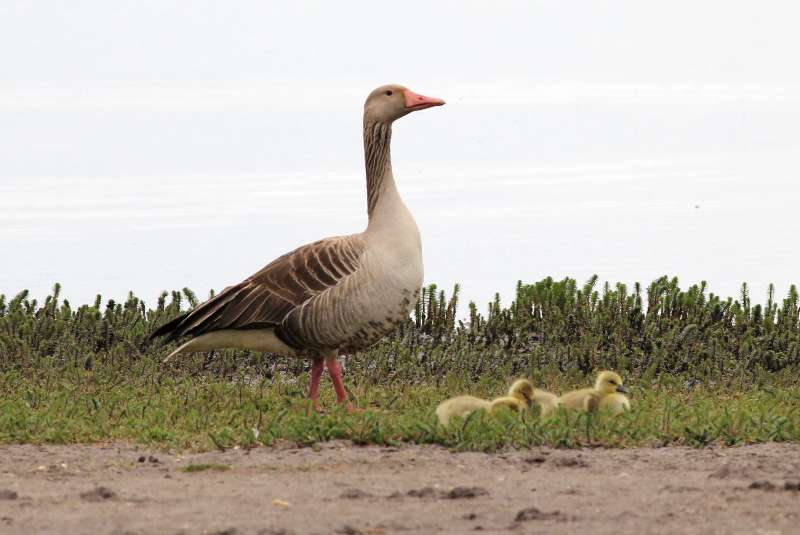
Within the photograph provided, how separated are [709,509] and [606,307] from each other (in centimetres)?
689

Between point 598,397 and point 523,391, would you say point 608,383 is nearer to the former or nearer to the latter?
point 598,397

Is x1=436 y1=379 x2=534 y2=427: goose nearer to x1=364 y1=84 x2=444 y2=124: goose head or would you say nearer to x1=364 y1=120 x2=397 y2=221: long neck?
x1=364 y1=120 x2=397 y2=221: long neck

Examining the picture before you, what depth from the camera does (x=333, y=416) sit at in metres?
9.88

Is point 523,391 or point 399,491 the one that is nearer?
point 399,491

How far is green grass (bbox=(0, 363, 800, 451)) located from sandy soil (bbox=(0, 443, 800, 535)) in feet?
0.84

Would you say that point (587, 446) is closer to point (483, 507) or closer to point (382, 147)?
point (483, 507)

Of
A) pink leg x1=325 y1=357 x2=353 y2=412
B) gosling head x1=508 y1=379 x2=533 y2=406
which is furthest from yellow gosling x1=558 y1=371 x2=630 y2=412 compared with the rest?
pink leg x1=325 y1=357 x2=353 y2=412

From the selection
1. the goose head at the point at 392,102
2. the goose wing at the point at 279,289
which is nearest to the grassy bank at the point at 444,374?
the goose wing at the point at 279,289

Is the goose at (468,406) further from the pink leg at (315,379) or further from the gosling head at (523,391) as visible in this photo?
the pink leg at (315,379)

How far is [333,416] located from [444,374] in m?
3.09

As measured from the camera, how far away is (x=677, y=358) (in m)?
13.1

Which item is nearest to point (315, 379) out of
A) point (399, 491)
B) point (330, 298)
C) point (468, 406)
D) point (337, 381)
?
point (337, 381)

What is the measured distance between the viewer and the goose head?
37.9 feet

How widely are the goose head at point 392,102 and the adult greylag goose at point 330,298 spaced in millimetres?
49
